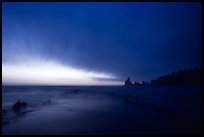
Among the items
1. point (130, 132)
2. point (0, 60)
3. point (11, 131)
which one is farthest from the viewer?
point (11, 131)

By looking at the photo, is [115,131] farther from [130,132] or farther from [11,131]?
[11,131]

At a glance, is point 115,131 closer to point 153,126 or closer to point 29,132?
point 153,126

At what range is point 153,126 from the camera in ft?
31.7

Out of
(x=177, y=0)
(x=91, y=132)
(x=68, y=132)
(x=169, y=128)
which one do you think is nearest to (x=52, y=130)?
(x=68, y=132)

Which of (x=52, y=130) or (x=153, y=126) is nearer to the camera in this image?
(x=52, y=130)

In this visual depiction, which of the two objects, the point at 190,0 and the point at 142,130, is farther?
the point at 142,130

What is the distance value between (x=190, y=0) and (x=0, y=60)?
4007 millimetres

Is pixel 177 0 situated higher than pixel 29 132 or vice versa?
pixel 177 0

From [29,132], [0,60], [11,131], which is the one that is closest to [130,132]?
[29,132]

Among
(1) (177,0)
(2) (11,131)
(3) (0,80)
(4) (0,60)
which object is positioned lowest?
(2) (11,131)

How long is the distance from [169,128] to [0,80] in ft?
27.8

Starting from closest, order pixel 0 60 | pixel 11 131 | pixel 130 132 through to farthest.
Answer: pixel 0 60 → pixel 130 132 → pixel 11 131

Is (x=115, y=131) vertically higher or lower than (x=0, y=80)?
lower

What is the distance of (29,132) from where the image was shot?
8.87 meters
